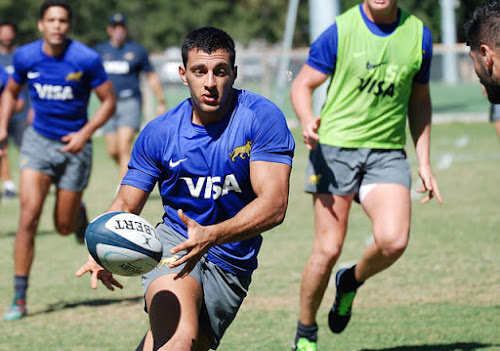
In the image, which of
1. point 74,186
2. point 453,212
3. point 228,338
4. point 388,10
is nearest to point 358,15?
point 388,10

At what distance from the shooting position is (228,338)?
6.20 m

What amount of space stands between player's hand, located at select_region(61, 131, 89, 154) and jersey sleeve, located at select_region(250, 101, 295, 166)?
3.40 m

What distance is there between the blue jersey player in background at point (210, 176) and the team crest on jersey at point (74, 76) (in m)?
3.11

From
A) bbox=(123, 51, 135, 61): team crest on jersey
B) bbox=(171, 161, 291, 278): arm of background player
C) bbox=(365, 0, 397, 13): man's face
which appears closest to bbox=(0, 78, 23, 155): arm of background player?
bbox=(365, 0, 397, 13): man's face

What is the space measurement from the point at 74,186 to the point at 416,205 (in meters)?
5.71

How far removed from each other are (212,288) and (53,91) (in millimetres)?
3664

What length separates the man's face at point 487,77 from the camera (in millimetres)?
3984

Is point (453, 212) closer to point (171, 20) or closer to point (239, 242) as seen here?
point (239, 242)

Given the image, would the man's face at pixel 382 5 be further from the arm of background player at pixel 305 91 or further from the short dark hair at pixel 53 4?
the short dark hair at pixel 53 4

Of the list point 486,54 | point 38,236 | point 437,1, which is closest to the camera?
point 486,54

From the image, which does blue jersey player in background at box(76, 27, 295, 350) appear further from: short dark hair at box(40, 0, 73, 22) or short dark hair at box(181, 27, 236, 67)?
short dark hair at box(40, 0, 73, 22)

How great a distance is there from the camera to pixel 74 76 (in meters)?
7.45

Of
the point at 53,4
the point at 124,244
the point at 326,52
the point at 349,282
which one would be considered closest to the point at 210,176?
the point at 124,244

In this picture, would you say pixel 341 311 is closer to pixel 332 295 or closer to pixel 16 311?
pixel 332 295
